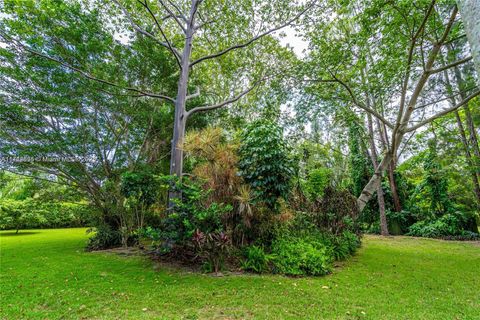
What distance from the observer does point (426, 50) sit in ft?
23.6

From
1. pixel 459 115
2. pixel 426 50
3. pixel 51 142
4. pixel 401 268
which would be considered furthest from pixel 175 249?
pixel 459 115

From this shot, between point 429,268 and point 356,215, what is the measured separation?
2.03 m

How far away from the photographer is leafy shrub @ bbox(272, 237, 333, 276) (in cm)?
451

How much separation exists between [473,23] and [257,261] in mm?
4595

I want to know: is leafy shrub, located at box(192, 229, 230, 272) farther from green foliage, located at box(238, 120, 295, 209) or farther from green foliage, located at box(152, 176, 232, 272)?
green foliage, located at box(238, 120, 295, 209)

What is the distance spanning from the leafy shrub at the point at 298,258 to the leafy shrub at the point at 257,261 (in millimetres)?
172

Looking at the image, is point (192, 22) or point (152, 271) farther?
point (192, 22)

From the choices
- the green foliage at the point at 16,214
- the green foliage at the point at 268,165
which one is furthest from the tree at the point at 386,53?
the green foliage at the point at 16,214

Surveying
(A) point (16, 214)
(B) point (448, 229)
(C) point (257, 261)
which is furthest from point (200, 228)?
(A) point (16, 214)

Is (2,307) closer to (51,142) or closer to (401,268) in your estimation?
(51,142)

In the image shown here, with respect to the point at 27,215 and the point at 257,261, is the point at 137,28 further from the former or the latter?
the point at 27,215

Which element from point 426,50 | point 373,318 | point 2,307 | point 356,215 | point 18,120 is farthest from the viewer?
point 426,50

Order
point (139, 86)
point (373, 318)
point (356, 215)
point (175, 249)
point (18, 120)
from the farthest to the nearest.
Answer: point (139, 86)
point (356, 215)
point (18, 120)
point (175, 249)
point (373, 318)

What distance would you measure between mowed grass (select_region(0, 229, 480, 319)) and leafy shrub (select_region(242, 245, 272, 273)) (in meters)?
0.27
